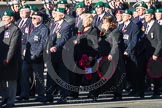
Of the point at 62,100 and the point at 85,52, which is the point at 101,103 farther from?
the point at 85,52

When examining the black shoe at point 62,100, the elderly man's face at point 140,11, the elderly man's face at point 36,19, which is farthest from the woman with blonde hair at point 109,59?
the elderly man's face at point 140,11

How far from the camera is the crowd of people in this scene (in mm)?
13602

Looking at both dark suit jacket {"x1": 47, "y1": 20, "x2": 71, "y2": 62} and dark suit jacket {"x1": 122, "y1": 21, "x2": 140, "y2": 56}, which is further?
dark suit jacket {"x1": 122, "y1": 21, "x2": 140, "y2": 56}

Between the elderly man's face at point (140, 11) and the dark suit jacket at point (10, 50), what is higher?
the elderly man's face at point (140, 11)

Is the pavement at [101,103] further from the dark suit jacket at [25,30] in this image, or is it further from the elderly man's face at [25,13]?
the elderly man's face at [25,13]

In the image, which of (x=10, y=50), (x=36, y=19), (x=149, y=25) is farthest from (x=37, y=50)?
(x=149, y=25)

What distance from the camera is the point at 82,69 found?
14820mm

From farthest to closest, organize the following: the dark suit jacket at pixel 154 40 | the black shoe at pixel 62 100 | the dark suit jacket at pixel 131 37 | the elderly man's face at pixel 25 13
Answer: the dark suit jacket at pixel 154 40 < the dark suit jacket at pixel 131 37 < the elderly man's face at pixel 25 13 < the black shoe at pixel 62 100

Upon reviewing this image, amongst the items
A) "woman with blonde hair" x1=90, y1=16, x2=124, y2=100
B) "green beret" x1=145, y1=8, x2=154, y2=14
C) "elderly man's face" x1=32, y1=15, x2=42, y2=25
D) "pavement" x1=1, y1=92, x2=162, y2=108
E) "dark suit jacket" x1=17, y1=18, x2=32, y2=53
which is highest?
"green beret" x1=145, y1=8, x2=154, y2=14

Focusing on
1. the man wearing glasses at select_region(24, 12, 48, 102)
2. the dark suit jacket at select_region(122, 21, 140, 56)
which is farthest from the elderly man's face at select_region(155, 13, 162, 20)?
the man wearing glasses at select_region(24, 12, 48, 102)

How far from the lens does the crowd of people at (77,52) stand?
535 inches

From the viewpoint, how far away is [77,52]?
14648 millimetres

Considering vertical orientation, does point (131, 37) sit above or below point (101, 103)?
above

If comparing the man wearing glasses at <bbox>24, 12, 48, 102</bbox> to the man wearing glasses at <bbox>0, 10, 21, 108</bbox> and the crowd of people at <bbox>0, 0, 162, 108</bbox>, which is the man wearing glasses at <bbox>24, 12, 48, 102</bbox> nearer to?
the crowd of people at <bbox>0, 0, 162, 108</bbox>
